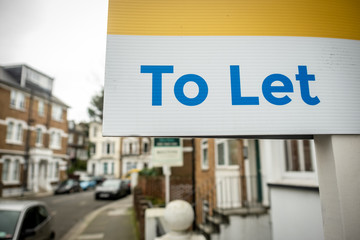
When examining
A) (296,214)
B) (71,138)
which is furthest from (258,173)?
(71,138)

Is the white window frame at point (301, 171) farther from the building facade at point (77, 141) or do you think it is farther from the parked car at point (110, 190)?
the building facade at point (77, 141)

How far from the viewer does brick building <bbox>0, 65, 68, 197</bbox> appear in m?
25.2

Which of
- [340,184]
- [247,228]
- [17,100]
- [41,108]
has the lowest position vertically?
[247,228]

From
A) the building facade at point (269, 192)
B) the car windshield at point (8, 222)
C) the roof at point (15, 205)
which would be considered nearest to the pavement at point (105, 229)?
the building facade at point (269, 192)

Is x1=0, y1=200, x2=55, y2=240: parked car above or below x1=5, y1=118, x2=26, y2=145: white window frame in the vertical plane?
below

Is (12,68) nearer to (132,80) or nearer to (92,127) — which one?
(92,127)

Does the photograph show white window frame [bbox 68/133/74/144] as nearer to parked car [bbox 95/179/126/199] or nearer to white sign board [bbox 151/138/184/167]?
parked car [bbox 95/179/126/199]

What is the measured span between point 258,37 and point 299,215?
411 centimetres

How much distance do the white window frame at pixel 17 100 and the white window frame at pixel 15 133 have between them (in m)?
1.47

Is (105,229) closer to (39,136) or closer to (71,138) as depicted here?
(39,136)

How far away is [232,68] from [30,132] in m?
31.3

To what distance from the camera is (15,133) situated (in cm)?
2631

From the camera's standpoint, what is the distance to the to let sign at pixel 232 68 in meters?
1.57

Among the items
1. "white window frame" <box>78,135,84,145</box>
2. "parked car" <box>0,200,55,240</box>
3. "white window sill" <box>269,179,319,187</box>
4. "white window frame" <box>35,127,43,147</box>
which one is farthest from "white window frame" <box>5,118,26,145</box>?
"white window sill" <box>269,179,319,187</box>
